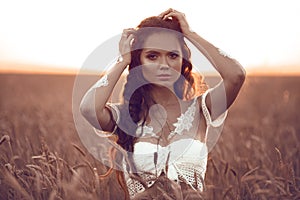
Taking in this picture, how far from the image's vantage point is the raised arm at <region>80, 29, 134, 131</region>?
287 centimetres

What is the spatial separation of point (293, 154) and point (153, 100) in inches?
53.7

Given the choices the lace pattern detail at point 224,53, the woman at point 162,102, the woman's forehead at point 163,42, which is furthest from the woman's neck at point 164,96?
the lace pattern detail at point 224,53

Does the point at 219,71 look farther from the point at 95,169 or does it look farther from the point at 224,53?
the point at 95,169

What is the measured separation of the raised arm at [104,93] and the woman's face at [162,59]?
0.32ft

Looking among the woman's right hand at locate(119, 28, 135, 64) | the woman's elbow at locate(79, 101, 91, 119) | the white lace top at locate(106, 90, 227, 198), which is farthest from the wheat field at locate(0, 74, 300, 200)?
the woman's right hand at locate(119, 28, 135, 64)

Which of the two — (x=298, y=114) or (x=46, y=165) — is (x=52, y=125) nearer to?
(x=298, y=114)

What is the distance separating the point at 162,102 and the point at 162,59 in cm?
26

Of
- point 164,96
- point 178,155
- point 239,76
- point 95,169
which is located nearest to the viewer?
point 95,169

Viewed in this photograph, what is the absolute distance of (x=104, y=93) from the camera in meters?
2.87

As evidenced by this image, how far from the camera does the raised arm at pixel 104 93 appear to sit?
2.87m

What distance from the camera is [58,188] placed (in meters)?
2.45

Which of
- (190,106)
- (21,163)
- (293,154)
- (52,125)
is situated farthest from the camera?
(52,125)

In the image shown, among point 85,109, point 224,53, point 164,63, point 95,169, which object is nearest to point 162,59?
point 164,63

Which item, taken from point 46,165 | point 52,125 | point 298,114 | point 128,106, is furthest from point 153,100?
point 298,114
